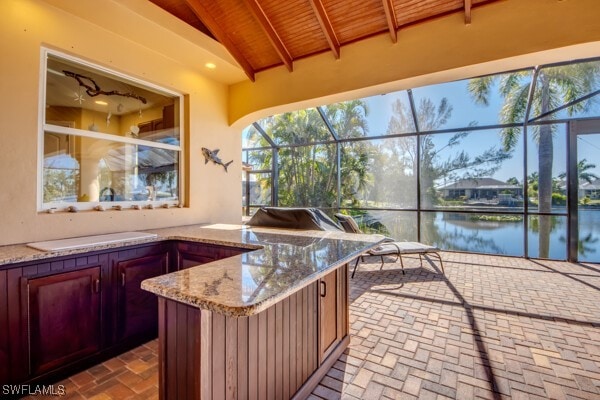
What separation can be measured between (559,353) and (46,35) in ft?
17.0

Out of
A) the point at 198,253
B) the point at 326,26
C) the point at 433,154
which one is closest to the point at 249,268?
the point at 198,253

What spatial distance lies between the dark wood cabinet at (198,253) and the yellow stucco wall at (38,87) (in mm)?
788

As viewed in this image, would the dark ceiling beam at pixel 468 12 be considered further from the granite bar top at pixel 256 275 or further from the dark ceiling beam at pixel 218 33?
the dark ceiling beam at pixel 218 33

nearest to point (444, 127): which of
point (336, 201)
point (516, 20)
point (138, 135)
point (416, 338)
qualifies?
point (336, 201)

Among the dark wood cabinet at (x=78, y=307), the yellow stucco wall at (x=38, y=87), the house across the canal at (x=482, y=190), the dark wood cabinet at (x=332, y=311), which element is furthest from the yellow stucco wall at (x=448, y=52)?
the house across the canal at (x=482, y=190)

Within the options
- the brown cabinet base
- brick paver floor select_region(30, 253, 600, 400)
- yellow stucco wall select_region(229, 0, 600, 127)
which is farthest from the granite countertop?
yellow stucco wall select_region(229, 0, 600, 127)

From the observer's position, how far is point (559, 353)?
2.33 m

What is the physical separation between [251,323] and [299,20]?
10.5ft

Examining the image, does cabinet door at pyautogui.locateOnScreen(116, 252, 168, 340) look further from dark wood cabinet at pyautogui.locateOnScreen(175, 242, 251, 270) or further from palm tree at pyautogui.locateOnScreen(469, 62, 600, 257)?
palm tree at pyautogui.locateOnScreen(469, 62, 600, 257)

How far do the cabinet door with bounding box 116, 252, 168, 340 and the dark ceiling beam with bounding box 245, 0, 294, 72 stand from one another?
2684 millimetres

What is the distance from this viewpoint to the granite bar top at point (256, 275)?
1.07 metres

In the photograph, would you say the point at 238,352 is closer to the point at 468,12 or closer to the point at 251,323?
the point at 251,323

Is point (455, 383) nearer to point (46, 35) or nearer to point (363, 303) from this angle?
point (363, 303)

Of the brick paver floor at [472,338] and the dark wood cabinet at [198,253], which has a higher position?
the dark wood cabinet at [198,253]
